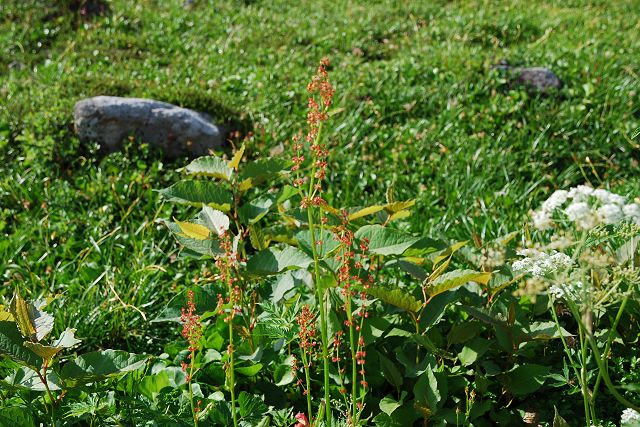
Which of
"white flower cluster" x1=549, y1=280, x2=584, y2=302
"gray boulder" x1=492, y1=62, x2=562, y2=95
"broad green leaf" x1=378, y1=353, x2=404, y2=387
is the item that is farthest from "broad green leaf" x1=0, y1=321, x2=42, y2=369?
"gray boulder" x1=492, y1=62, x2=562, y2=95

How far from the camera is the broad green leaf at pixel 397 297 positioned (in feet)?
8.21

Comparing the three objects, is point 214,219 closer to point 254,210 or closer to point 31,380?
point 254,210

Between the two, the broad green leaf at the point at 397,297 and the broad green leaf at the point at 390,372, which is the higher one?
the broad green leaf at the point at 397,297

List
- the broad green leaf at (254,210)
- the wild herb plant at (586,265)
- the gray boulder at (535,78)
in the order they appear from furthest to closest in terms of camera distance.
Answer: the gray boulder at (535,78), the broad green leaf at (254,210), the wild herb plant at (586,265)

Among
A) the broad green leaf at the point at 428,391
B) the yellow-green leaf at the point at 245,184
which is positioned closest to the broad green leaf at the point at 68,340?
the yellow-green leaf at the point at 245,184

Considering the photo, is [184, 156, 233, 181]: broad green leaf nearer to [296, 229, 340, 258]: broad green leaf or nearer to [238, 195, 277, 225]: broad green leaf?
[238, 195, 277, 225]: broad green leaf

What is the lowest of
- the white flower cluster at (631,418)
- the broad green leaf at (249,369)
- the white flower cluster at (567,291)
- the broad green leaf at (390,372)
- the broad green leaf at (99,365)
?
the broad green leaf at (249,369)

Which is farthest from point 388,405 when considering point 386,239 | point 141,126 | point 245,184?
point 141,126

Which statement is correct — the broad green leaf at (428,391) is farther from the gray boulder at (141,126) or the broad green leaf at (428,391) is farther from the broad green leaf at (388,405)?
the gray boulder at (141,126)

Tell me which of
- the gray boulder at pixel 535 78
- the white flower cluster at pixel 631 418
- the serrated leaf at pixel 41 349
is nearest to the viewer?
the white flower cluster at pixel 631 418

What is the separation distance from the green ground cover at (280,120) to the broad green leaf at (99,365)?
975 millimetres

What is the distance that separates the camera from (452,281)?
2547 mm

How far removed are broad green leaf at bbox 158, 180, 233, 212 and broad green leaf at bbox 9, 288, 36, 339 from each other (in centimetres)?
82

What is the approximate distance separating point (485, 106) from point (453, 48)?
62.1 inches
